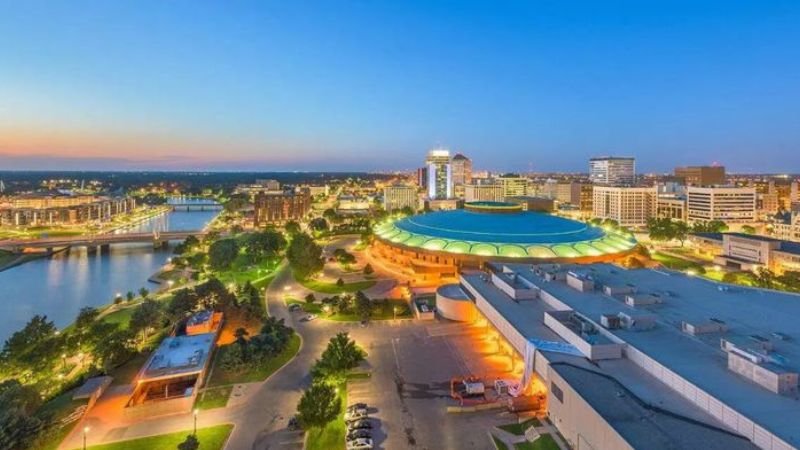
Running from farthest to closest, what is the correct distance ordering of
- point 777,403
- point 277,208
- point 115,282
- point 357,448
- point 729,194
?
point 277,208
point 729,194
point 115,282
point 357,448
point 777,403

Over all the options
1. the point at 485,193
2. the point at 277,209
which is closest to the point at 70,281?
the point at 277,209

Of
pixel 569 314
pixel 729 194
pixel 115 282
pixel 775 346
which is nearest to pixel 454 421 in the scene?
pixel 569 314

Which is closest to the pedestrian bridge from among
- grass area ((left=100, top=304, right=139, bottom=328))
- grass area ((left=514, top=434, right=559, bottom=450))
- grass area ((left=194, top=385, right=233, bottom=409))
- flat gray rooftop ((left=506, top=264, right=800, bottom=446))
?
grass area ((left=100, top=304, right=139, bottom=328))

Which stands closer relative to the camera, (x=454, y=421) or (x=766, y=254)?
(x=454, y=421)

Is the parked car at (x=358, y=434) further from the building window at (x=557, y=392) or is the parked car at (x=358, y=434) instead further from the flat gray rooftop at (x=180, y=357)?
the flat gray rooftop at (x=180, y=357)

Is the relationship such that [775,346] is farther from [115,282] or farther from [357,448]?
[115,282]

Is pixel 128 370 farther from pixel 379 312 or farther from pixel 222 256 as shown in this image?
pixel 222 256

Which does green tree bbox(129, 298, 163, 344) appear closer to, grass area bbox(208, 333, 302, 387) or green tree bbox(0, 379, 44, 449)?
grass area bbox(208, 333, 302, 387)
